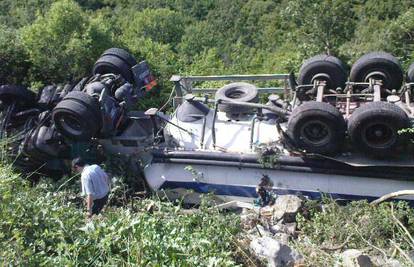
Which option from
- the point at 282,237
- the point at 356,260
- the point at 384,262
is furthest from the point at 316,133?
the point at 356,260

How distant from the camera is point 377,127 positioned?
5855mm

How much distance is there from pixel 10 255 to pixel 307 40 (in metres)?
11.4

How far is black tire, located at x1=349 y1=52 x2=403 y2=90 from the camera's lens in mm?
7109

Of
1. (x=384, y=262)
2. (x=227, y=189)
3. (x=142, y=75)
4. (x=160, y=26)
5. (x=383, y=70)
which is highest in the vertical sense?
(x=160, y=26)

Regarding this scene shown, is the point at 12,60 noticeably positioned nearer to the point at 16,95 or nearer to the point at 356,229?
the point at 16,95

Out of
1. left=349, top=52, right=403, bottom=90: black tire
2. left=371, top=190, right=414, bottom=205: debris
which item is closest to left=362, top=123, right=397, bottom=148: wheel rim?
left=371, top=190, right=414, bottom=205: debris

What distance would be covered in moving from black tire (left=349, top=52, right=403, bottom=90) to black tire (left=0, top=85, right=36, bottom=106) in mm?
4272

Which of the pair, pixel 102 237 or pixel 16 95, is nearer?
pixel 102 237

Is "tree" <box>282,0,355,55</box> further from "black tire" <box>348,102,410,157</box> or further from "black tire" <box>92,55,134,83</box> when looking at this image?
"black tire" <box>348,102,410,157</box>

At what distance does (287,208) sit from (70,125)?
2.70 metres

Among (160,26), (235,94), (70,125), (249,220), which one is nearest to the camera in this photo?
(249,220)

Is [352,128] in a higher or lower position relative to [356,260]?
higher

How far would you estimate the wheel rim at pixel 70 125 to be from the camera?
21.7 feet

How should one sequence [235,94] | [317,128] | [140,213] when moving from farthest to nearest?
1. [235,94]
2. [317,128]
3. [140,213]
